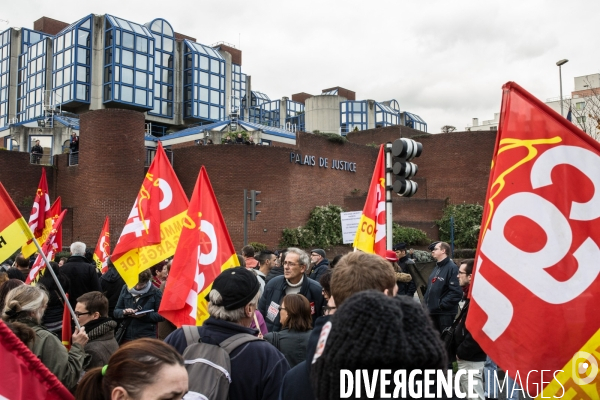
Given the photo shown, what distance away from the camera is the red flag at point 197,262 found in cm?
543

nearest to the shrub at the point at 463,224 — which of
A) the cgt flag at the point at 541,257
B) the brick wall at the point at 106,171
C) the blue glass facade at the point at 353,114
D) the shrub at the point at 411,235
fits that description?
the shrub at the point at 411,235

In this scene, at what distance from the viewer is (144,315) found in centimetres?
657

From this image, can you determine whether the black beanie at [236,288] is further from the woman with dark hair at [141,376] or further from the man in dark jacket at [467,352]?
the man in dark jacket at [467,352]

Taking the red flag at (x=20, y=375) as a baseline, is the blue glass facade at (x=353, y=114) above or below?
above

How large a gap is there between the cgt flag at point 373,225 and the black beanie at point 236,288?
15.3 feet

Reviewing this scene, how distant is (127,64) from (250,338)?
47.9m

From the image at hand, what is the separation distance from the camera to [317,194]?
103 ft

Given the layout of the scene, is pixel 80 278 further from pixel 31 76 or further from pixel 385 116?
pixel 385 116

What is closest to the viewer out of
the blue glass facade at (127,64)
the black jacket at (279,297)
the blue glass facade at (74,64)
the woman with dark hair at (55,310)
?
the black jacket at (279,297)

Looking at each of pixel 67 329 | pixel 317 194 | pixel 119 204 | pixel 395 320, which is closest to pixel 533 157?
pixel 395 320

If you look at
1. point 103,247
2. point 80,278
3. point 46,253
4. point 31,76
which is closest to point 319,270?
point 80,278

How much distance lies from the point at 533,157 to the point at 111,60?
47.7 meters

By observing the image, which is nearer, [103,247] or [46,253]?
[46,253]

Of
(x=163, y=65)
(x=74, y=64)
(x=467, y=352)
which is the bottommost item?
(x=467, y=352)
